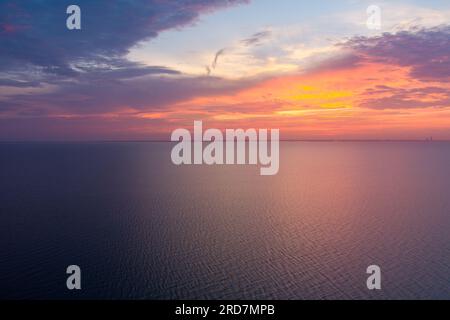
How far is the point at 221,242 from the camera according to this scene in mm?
46656

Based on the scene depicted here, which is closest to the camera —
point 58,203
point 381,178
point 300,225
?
point 300,225

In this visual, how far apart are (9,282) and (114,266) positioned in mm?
9978

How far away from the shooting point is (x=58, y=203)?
6656 centimetres

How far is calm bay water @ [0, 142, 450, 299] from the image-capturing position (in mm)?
34375

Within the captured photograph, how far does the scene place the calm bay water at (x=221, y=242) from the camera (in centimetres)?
3438

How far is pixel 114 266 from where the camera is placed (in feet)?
126

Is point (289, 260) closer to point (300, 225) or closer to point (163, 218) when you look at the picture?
point (300, 225)
